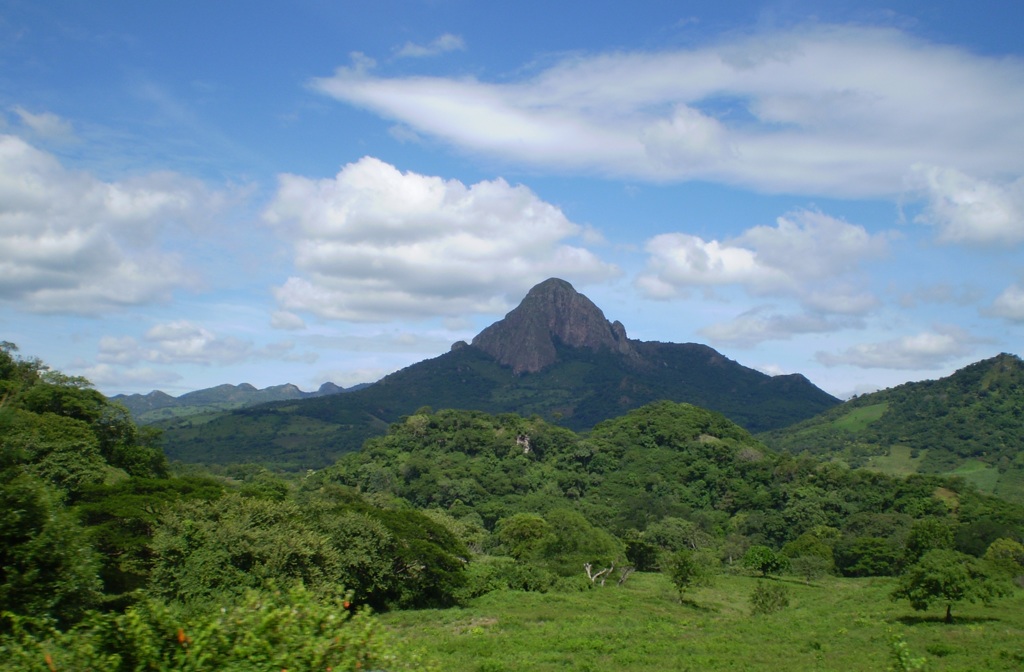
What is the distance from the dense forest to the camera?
25.8 ft

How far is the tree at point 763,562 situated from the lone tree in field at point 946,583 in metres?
24.1

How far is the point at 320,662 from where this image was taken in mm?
7406

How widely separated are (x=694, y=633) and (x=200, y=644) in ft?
86.3

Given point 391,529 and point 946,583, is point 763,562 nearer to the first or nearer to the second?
point 946,583

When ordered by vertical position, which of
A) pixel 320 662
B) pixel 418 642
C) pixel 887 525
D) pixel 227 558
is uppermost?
pixel 320 662

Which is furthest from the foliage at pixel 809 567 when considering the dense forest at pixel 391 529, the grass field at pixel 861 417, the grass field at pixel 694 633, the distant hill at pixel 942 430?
the grass field at pixel 861 417

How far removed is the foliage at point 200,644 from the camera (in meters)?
7.00

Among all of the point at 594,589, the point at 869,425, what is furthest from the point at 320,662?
the point at 869,425

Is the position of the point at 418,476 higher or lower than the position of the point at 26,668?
lower

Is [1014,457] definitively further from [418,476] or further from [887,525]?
[418,476]

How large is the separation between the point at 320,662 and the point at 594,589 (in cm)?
3904

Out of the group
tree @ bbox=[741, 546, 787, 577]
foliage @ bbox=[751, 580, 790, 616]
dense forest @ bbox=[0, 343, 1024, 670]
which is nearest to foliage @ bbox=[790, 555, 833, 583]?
dense forest @ bbox=[0, 343, 1024, 670]

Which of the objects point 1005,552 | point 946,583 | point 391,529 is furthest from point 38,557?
point 1005,552

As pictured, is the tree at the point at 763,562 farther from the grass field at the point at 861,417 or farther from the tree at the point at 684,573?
the grass field at the point at 861,417
